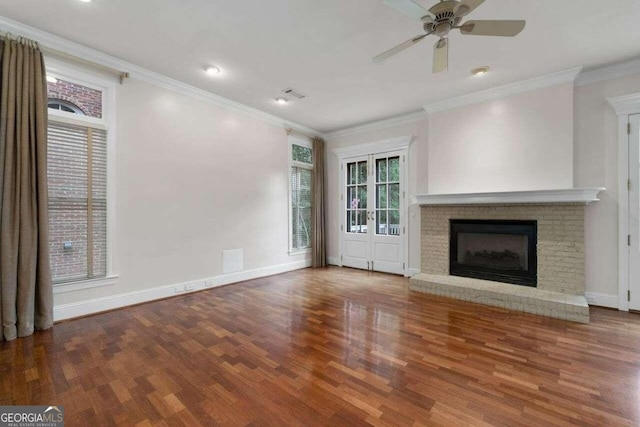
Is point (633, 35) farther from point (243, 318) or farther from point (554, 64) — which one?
point (243, 318)

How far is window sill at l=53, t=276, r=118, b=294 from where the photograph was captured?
10.0ft

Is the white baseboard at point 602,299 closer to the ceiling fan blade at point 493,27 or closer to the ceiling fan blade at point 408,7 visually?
the ceiling fan blade at point 493,27

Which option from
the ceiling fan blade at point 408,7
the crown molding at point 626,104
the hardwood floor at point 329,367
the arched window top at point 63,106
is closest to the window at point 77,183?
the arched window top at point 63,106

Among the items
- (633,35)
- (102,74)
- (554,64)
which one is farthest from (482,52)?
(102,74)

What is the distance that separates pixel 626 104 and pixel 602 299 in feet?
7.83

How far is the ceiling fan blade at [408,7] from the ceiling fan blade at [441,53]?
371mm

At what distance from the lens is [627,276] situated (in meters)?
3.43

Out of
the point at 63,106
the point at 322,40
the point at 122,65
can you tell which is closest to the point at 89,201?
the point at 63,106

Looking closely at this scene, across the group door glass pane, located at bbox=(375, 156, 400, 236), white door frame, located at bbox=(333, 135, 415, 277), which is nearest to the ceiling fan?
white door frame, located at bbox=(333, 135, 415, 277)

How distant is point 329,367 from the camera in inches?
85.7

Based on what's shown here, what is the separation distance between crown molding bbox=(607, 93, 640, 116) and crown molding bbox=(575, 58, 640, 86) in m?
0.30

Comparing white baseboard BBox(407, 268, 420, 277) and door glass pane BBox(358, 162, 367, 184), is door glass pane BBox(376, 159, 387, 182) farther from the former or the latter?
white baseboard BBox(407, 268, 420, 277)

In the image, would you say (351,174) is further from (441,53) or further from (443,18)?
(443,18)

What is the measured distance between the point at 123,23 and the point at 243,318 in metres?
3.22
